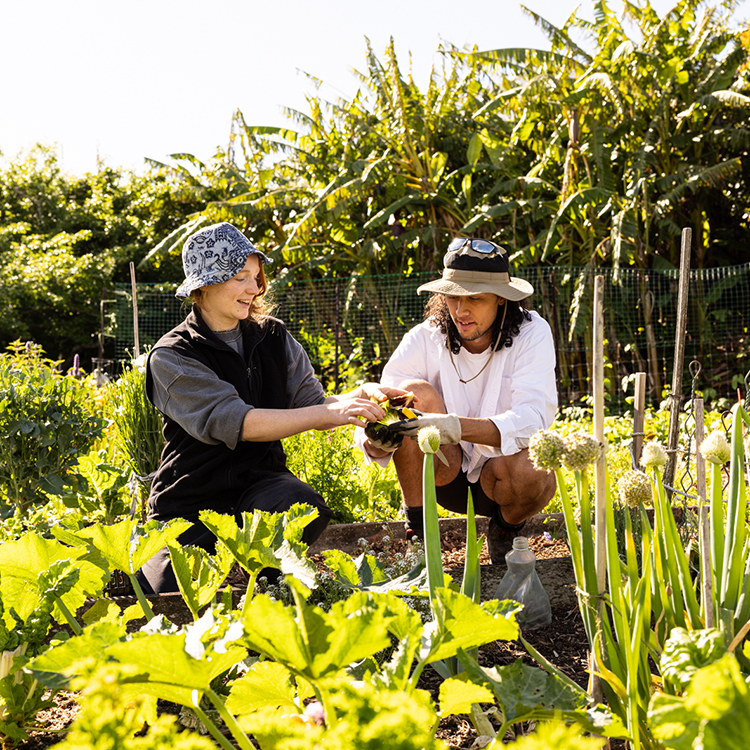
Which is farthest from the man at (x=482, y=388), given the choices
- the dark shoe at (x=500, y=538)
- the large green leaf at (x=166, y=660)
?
the large green leaf at (x=166, y=660)

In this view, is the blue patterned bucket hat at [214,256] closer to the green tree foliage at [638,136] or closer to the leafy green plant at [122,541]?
the leafy green plant at [122,541]

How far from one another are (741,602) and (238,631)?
0.86 m

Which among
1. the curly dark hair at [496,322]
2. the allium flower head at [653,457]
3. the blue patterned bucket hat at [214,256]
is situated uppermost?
the blue patterned bucket hat at [214,256]

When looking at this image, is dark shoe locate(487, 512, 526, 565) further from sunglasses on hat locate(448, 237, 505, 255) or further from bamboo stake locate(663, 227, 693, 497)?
sunglasses on hat locate(448, 237, 505, 255)

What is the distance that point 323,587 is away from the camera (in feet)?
5.08

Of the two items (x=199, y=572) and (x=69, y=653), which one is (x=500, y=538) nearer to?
(x=199, y=572)

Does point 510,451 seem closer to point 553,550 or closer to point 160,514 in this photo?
point 553,550

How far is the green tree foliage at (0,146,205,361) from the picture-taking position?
1698cm

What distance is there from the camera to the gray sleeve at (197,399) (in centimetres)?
225

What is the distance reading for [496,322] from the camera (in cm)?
275

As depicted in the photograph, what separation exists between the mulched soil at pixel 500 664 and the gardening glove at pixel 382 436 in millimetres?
762

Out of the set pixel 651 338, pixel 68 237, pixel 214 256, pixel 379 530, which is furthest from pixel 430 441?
pixel 68 237

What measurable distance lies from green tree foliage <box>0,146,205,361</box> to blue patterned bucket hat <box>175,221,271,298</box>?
12049 millimetres

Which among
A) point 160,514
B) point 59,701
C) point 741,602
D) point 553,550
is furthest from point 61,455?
point 741,602
